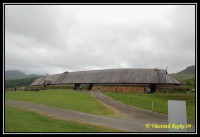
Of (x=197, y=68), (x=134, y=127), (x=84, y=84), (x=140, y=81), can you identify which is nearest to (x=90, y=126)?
(x=134, y=127)

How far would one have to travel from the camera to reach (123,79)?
60.6 m

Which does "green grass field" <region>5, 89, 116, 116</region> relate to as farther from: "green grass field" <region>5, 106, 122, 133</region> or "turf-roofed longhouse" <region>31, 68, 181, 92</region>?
"turf-roofed longhouse" <region>31, 68, 181, 92</region>

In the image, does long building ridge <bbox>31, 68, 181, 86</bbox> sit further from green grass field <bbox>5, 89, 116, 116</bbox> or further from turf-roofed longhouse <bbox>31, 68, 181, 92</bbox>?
green grass field <bbox>5, 89, 116, 116</bbox>

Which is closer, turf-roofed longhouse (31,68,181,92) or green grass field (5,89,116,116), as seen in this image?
green grass field (5,89,116,116)

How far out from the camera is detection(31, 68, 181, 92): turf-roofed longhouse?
56.6 metres

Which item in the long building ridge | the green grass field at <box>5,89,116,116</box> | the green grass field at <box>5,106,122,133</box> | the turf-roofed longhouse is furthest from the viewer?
the long building ridge

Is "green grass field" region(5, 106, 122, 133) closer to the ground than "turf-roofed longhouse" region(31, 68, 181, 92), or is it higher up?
closer to the ground

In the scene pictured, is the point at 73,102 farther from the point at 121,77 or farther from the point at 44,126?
the point at 121,77

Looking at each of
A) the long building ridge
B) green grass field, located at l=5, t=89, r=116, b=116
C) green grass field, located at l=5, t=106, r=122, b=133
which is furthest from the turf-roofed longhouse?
Answer: green grass field, located at l=5, t=106, r=122, b=133

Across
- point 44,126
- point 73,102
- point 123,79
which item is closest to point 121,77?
point 123,79

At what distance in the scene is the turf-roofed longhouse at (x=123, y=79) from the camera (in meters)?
56.6

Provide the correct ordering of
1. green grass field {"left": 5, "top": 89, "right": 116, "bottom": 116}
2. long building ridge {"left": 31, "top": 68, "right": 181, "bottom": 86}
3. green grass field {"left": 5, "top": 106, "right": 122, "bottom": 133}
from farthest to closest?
long building ridge {"left": 31, "top": 68, "right": 181, "bottom": 86} → green grass field {"left": 5, "top": 89, "right": 116, "bottom": 116} → green grass field {"left": 5, "top": 106, "right": 122, "bottom": 133}

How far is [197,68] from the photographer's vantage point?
22078 millimetres

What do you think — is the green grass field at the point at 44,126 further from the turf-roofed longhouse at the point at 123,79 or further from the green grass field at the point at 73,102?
the turf-roofed longhouse at the point at 123,79
